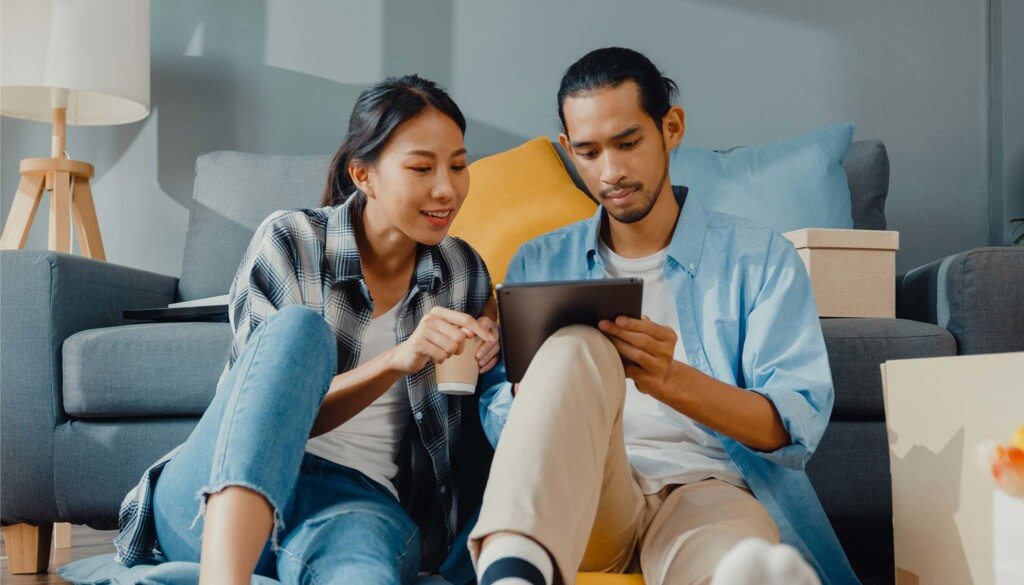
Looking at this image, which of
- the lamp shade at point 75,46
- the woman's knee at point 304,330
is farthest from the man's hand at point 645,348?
the lamp shade at point 75,46

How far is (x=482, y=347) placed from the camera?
4.23 feet

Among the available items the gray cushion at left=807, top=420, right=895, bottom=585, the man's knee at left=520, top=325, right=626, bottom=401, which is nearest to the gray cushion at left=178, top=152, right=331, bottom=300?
the gray cushion at left=807, top=420, right=895, bottom=585

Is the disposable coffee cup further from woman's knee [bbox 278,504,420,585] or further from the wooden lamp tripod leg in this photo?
the wooden lamp tripod leg

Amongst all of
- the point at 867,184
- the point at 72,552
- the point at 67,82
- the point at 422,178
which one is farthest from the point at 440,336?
the point at 67,82

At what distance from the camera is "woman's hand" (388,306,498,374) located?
3.96 ft

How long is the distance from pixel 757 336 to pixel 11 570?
4.86 ft

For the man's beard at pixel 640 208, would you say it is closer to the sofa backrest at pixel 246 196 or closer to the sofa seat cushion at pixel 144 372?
the sofa seat cushion at pixel 144 372

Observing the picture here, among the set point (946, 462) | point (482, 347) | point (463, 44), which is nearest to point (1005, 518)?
point (946, 462)

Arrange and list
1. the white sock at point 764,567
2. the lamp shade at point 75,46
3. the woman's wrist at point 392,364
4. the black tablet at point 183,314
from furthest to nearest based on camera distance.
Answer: the lamp shade at point 75,46, the black tablet at point 183,314, the woman's wrist at point 392,364, the white sock at point 764,567

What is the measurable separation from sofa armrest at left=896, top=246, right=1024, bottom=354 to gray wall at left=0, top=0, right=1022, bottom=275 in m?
1.05

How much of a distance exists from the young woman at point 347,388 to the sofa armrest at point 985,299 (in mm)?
853

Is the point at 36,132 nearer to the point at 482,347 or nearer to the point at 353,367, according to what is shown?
the point at 353,367

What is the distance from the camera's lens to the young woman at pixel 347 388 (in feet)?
3.55

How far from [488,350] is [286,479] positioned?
13.1 inches
